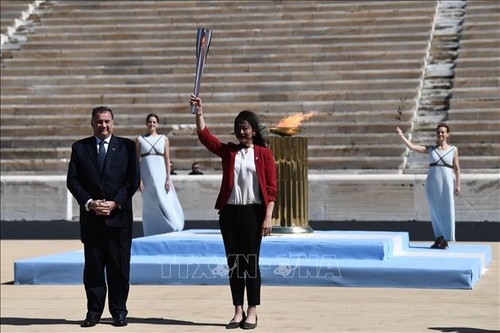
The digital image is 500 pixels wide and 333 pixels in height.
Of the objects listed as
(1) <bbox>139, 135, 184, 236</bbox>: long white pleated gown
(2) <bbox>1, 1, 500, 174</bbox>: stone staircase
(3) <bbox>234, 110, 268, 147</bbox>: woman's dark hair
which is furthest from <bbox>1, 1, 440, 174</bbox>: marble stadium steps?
(3) <bbox>234, 110, 268, 147</bbox>: woman's dark hair

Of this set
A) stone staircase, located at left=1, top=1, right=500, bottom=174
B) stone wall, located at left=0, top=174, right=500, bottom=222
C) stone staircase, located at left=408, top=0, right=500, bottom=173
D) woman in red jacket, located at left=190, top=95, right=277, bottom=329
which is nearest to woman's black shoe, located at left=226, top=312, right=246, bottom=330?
woman in red jacket, located at left=190, top=95, right=277, bottom=329

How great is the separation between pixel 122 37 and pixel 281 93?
578cm

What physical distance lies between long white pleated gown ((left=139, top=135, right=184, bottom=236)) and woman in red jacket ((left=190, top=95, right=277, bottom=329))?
6480mm

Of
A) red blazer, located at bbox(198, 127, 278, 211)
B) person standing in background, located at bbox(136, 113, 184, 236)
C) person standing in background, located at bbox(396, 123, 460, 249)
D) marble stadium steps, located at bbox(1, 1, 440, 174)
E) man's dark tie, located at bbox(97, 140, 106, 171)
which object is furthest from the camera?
marble stadium steps, located at bbox(1, 1, 440, 174)

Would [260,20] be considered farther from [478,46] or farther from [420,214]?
[420,214]

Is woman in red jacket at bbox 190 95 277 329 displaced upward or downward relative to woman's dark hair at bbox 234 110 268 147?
downward

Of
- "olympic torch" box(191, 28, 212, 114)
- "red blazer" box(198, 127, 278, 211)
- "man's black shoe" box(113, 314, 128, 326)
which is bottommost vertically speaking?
"man's black shoe" box(113, 314, 128, 326)

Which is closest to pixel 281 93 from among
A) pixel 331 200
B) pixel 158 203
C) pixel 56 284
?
pixel 331 200

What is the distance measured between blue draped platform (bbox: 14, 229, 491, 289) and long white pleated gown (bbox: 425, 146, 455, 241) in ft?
4.60

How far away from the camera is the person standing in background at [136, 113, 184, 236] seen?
51.1ft

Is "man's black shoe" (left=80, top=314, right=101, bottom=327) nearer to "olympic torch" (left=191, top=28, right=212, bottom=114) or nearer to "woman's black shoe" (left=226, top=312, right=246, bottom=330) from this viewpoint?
"woman's black shoe" (left=226, top=312, right=246, bottom=330)

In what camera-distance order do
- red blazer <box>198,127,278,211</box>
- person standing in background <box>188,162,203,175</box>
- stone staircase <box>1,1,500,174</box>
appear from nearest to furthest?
1. red blazer <box>198,127,278,211</box>
2. person standing in background <box>188,162,203,175</box>
3. stone staircase <box>1,1,500,174</box>

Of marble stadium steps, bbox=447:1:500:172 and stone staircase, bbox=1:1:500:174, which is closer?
marble stadium steps, bbox=447:1:500:172

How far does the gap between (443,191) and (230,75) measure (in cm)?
1311
